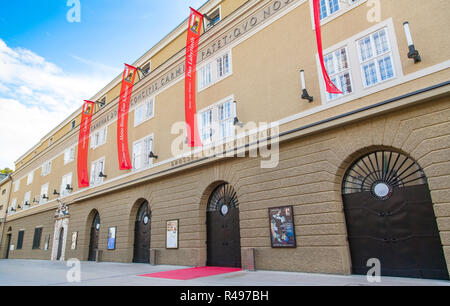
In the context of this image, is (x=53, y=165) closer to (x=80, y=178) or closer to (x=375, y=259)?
(x=80, y=178)

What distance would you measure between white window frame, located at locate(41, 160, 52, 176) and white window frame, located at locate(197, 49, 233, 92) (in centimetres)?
2347

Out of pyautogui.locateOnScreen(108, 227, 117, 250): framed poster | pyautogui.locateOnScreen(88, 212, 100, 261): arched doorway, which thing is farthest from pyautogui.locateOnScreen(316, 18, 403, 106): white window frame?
pyautogui.locateOnScreen(88, 212, 100, 261): arched doorway

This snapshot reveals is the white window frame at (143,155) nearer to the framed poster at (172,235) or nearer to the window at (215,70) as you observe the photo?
the framed poster at (172,235)

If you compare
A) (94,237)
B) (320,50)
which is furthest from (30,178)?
(320,50)

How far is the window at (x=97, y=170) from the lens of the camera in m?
22.6

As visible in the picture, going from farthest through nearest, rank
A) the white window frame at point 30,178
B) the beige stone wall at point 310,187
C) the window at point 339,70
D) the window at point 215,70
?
the white window frame at point 30,178 < the window at point 215,70 < the window at point 339,70 < the beige stone wall at point 310,187

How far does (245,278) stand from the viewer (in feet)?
31.6

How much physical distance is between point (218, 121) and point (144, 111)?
23.8 feet

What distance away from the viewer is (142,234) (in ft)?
60.1

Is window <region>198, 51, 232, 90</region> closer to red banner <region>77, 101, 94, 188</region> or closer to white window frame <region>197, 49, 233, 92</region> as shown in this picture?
white window frame <region>197, 49, 233, 92</region>

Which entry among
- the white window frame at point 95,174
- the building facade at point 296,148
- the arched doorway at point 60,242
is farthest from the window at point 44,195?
the building facade at point 296,148

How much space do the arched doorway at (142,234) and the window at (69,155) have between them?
12.5 meters

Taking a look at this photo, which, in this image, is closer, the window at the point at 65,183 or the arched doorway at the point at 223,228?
the arched doorway at the point at 223,228
